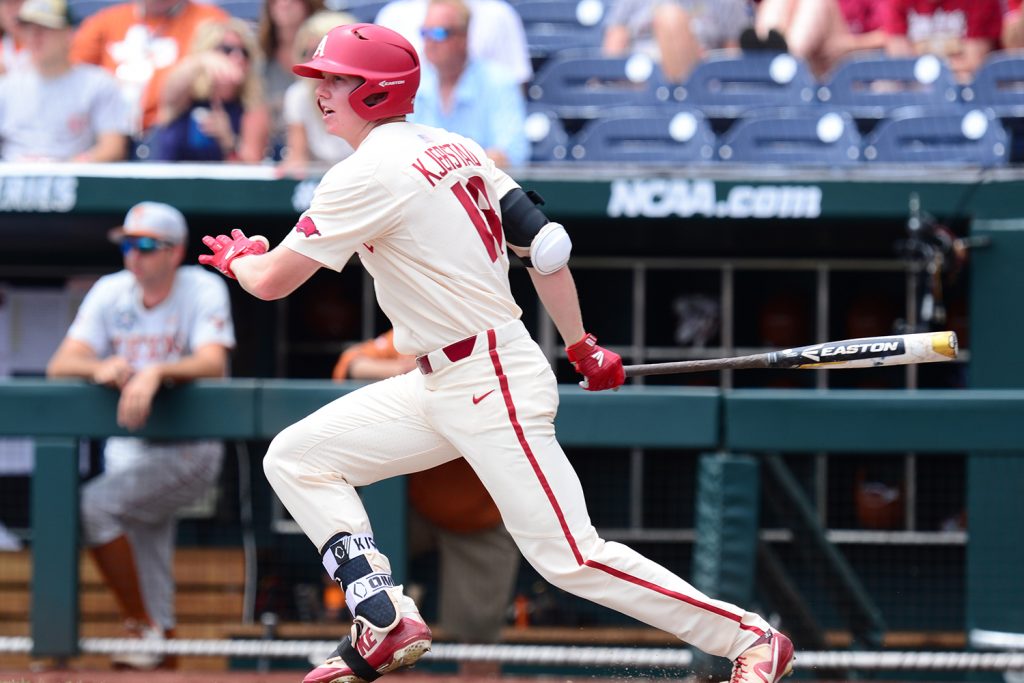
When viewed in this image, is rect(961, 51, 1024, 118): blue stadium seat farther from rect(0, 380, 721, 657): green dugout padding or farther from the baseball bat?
the baseball bat

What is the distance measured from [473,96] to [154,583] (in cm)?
262

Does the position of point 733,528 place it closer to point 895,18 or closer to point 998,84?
point 998,84

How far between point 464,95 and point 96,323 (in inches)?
79.0

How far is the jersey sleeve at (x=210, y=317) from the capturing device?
16.8ft

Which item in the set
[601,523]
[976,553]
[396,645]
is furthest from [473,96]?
[396,645]

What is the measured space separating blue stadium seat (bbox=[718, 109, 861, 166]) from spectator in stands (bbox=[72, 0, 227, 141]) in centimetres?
273

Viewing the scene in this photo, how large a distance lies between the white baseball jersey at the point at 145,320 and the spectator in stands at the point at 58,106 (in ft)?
4.53

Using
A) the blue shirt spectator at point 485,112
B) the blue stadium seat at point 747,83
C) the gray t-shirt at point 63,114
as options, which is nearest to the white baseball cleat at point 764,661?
the blue shirt spectator at point 485,112

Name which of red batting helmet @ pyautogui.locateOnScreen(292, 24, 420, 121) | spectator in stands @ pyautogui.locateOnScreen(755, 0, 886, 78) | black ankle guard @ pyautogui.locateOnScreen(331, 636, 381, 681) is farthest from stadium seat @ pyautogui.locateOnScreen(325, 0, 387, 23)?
black ankle guard @ pyautogui.locateOnScreen(331, 636, 381, 681)

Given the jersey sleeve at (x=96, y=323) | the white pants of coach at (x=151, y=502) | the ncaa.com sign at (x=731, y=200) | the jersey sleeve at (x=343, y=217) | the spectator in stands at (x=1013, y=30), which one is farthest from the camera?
the spectator in stands at (x=1013, y=30)

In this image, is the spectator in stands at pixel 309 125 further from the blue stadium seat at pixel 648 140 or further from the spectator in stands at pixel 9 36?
the spectator in stands at pixel 9 36

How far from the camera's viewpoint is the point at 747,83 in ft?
22.5

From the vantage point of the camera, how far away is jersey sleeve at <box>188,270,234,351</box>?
5113 millimetres

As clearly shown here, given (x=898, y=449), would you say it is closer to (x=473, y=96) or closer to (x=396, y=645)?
(x=396, y=645)
